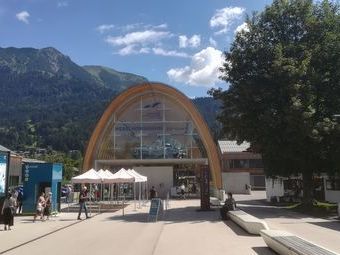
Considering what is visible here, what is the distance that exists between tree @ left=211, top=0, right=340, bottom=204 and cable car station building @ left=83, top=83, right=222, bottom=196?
718 inches

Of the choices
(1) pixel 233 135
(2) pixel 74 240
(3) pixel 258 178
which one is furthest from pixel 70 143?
(2) pixel 74 240

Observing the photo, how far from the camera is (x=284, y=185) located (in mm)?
43750

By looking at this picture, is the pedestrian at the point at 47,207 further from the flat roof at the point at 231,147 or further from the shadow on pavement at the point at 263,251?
the flat roof at the point at 231,147

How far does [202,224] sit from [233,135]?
10.6 m

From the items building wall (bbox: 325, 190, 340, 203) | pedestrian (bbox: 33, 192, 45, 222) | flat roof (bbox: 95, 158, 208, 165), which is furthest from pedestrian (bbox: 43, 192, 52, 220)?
flat roof (bbox: 95, 158, 208, 165)

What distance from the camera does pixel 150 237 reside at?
16781 mm

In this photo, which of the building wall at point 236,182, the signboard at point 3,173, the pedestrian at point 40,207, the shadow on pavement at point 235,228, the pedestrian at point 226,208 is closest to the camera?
the shadow on pavement at point 235,228

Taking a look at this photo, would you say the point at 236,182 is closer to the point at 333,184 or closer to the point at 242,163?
the point at 242,163

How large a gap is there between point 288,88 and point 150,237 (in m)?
14.0

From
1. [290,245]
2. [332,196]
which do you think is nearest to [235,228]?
[290,245]

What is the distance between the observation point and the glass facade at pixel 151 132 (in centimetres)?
4934

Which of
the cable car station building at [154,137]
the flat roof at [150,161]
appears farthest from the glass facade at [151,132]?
the flat roof at [150,161]

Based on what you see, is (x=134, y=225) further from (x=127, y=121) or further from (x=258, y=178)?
(x=258, y=178)

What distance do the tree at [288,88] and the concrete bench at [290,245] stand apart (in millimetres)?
14380
